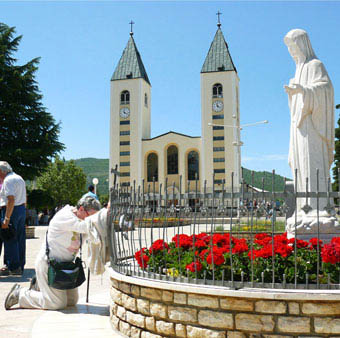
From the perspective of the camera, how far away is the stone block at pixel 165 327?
419cm

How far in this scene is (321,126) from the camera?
764 cm

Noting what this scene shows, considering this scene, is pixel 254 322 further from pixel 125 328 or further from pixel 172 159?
pixel 172 159

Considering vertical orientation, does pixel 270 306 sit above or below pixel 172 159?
below

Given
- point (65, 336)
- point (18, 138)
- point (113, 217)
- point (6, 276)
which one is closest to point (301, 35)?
point (113, 217)

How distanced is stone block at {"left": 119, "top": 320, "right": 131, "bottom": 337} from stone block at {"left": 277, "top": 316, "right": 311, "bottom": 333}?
1738mm

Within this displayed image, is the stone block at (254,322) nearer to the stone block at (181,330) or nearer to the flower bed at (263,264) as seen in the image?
the flower bed at (263,264)

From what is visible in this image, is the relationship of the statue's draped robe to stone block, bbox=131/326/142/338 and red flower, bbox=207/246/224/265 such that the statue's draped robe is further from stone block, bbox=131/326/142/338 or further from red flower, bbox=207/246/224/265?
stone block, bbox=131/326/142/338

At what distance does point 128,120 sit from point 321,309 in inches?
2735

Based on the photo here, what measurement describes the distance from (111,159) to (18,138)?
37608 mm

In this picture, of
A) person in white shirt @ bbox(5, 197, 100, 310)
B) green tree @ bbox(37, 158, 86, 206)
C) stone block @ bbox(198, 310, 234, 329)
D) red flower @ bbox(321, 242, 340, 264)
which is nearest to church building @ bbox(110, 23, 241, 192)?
green tree @ bbox(37, 158, 86, 206)

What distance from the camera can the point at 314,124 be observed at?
7.68 metres

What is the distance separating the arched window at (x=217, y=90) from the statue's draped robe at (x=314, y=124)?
202ft

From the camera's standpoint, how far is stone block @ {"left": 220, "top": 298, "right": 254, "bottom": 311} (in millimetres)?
3799

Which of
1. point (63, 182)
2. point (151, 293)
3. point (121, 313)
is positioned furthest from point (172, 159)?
point (151, 293)
